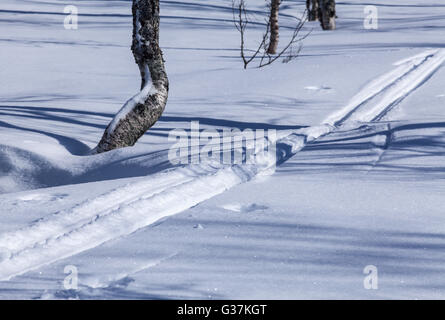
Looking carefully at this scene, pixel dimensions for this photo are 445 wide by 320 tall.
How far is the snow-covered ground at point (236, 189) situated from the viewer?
2.78 m

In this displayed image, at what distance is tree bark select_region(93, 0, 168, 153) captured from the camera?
6293 millimetres

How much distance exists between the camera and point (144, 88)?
656 cm

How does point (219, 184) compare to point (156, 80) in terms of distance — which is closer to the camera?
point (219, 184)

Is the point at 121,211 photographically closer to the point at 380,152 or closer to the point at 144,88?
the point at 380,152

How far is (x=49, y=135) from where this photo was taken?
6520 mm

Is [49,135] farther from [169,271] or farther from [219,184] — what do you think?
[169,271]

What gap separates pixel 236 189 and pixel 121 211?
828mm

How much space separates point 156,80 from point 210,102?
1.79m

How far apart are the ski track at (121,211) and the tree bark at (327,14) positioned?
14.1 metres

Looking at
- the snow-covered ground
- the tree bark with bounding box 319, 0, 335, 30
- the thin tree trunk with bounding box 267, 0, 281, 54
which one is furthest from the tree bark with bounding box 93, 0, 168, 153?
the tree bark with bounding box 319, 0, 335, 30

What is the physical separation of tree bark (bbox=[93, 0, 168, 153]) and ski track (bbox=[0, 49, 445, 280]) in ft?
4.41

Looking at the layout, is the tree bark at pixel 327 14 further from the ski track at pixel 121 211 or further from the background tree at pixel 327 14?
the ski track at pixel 121 211

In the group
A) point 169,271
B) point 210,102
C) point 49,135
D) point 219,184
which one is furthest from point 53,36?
point 169,271

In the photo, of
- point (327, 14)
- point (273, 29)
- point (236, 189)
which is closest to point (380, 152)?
Result: point (236, 189)
